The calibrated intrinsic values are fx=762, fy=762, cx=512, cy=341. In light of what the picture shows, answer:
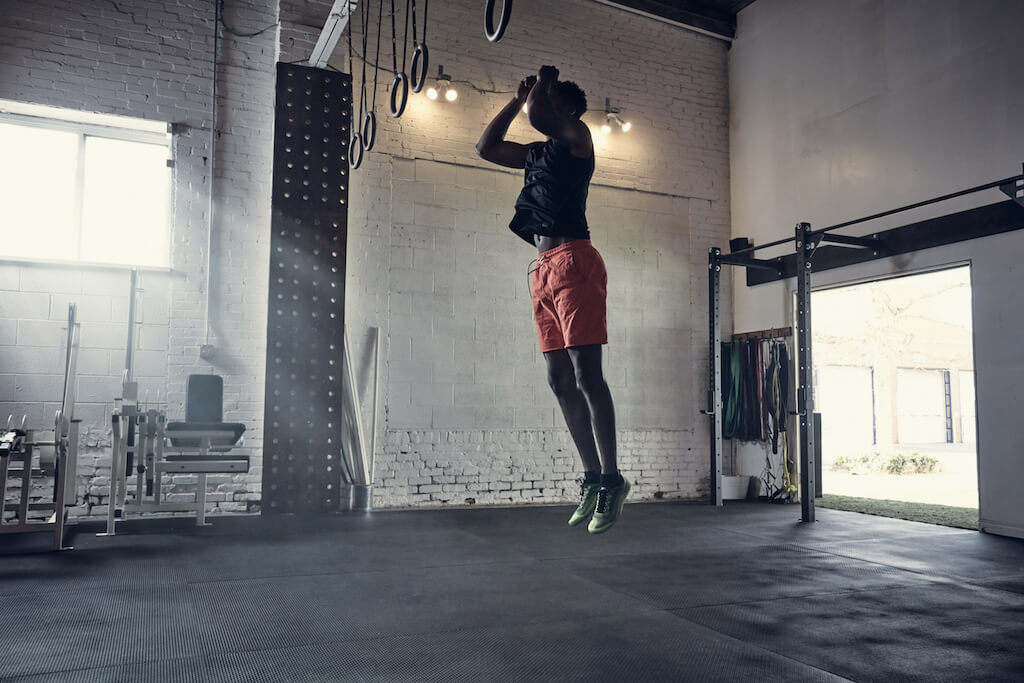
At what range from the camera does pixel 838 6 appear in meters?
7.10

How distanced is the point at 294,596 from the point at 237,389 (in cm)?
314

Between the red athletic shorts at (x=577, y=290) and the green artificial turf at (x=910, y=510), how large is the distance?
4.72m

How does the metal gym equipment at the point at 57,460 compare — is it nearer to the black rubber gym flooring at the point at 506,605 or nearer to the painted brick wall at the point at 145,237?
the black rubber gym flooring at the point at 506,605

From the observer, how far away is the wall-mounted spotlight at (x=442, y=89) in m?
6.93

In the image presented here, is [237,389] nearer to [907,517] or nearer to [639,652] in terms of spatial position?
[639,652]

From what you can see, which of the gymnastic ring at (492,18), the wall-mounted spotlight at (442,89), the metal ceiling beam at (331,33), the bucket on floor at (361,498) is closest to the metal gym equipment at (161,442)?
the bucket on floor at (361,498)

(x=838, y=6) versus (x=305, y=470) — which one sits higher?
(x=838, y=6)

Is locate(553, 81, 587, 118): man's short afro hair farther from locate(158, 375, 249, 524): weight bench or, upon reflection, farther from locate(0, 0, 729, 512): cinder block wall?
locate(0, 0, 729, 512): cinder block wall

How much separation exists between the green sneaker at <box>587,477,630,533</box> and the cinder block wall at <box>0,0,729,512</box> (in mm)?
4186

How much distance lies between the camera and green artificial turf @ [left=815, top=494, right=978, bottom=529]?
6.10 meters

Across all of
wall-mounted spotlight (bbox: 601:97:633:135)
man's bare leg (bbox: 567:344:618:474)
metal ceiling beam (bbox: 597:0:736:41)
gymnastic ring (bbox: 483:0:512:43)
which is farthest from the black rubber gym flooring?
metal ceiling beam (bbox: 597:0:736:41)

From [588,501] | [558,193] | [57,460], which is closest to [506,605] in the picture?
[588,501]

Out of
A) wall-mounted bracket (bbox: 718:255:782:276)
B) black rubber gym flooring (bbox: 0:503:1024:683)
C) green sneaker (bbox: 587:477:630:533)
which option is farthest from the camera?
wall-mounted bracket (bbox: 718:255:782:276)

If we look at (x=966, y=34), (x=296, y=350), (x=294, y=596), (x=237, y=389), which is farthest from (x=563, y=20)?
(x=294, y=596)
